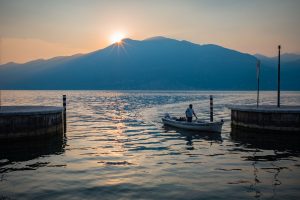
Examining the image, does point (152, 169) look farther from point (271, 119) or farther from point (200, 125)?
point (271, 119)

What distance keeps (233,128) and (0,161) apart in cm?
2210

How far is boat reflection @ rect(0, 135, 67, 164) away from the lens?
18.6m

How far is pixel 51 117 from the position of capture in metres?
26.4

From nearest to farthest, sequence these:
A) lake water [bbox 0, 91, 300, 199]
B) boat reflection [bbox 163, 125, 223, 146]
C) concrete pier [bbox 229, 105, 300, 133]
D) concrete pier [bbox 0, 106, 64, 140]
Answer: lake water [bbox 0, 91, 300, 199], concrete pier [bbox 0, 106, 64, 140], boat reflection [bbox 163, 125, 223, 146], concrete pier [bbox 229, 105, 300, 133]

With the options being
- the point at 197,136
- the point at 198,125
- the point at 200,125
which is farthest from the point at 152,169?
the point at 198,125

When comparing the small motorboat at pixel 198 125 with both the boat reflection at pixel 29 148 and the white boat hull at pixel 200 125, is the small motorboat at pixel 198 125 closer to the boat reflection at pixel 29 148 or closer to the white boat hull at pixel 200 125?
the white boat hull at pixel 200 125

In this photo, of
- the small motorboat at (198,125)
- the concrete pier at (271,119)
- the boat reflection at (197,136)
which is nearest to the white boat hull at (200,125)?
the small motorboat at (198,125)

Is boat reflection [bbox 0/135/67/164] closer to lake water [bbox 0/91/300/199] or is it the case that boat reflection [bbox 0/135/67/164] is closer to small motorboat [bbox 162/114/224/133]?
lake water [bbox 0/91/300/199]

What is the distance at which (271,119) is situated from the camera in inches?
1093

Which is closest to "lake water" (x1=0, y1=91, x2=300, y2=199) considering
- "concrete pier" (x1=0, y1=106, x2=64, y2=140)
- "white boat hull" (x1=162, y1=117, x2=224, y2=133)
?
"concrete pier" (x1=0, y1=106, x2=64, y2=140)

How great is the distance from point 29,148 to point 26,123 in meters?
3.05

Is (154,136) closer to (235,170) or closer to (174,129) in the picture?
(174,129)

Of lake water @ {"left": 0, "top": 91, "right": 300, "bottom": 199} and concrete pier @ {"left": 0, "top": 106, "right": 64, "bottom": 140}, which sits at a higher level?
concrete pier @ {"left": 0, "top": 106, "right": 64, "bottom": 140}

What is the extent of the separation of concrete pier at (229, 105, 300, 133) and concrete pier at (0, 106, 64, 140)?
57.2 ft
